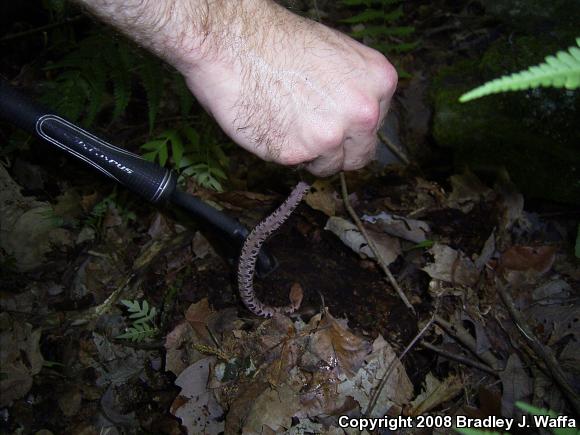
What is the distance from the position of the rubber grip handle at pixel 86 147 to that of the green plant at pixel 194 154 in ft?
3.40

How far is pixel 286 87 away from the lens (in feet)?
5.97

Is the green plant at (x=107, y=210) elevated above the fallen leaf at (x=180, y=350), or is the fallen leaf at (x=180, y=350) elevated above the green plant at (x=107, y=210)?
the green plant at (x=107, y=210)

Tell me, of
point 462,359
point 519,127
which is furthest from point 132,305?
point 519,127

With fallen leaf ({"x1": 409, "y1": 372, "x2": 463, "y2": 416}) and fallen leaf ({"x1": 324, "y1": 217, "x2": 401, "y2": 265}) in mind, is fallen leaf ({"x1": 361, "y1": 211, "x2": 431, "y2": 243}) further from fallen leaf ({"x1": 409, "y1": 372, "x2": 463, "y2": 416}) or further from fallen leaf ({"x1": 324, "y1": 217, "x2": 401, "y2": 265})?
fallen leaf ({"x1": 409, "y1": 372, "x2": 463, "y2": 416})

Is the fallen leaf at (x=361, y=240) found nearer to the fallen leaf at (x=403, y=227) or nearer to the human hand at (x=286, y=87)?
the fallen leaf at (x=403, y=227)

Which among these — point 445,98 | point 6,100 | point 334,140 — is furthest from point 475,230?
point 6,100

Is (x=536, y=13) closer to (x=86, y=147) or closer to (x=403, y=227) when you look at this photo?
(x=403, y=227)

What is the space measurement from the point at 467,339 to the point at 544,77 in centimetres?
198

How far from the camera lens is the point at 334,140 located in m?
1.83

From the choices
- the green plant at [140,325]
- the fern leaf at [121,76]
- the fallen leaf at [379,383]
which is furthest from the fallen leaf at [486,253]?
the fern leaf at [121,76]

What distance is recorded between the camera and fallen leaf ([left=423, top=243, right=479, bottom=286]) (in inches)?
110

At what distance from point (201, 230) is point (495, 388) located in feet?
7.16

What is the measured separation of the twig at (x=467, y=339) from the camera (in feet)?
8.30

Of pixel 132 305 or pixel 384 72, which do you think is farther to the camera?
pixel 132 305
